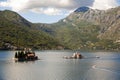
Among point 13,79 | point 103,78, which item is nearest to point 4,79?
point 13,79

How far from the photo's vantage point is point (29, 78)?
148375 mm

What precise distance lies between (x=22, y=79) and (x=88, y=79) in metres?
32.0

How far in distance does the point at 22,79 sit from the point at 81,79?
28689 mm

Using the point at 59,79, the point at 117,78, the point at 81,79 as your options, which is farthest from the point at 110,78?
the point at 59,79

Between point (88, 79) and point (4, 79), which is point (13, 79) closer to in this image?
point (4, 79)

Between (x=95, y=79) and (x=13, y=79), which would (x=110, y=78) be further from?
(x=13, y=79)

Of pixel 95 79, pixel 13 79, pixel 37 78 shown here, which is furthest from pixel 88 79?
pixel 13 79

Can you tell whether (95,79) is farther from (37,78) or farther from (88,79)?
(37,78)

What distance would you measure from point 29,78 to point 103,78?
3703 cm

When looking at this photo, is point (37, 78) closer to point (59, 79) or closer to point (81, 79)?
point (59, 79)

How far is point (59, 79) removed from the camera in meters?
145

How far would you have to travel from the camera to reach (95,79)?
145250mm

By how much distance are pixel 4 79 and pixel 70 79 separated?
31767mm

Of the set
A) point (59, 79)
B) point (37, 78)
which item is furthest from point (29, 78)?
point (59, 79)
